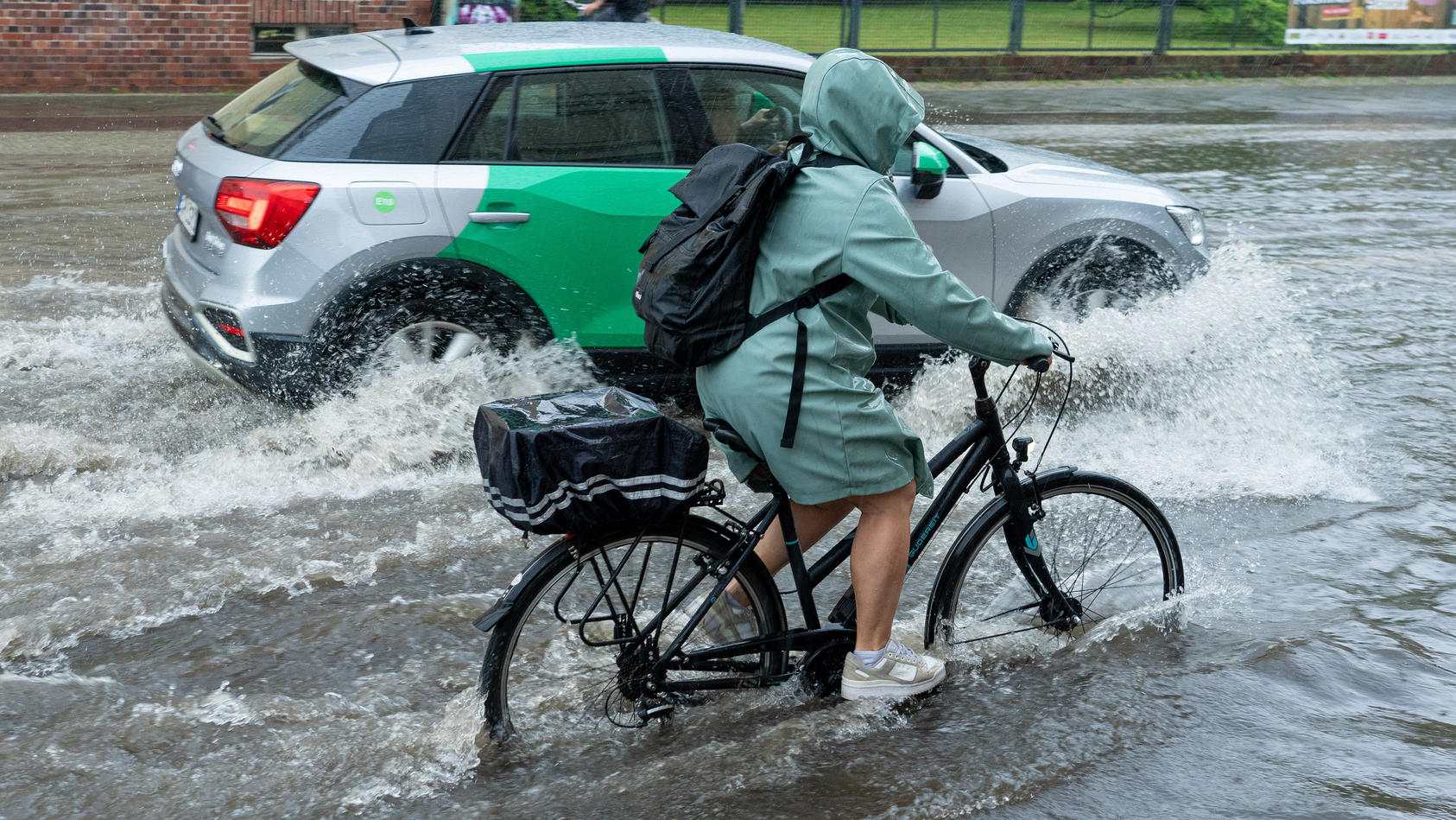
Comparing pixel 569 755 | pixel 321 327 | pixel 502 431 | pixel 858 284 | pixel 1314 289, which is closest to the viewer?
pixel 502 431

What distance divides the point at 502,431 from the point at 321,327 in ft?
8.34

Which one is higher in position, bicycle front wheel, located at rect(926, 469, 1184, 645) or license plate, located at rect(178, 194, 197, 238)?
license plate, located at rect(178, 194, 197, 238)

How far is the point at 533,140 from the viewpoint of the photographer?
538cm

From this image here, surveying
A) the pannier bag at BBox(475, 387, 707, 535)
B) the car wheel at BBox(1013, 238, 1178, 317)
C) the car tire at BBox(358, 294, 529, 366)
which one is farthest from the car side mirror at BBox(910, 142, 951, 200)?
the pannier bag at BBox(475, 387, 707, 535)

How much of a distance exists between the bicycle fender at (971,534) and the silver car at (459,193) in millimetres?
2267

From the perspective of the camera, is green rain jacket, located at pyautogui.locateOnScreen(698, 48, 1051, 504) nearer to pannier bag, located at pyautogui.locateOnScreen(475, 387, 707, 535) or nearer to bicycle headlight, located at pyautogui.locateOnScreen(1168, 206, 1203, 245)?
pannier bag, located at pyautogui.locateOnScreen(475, 387, 707, 535)

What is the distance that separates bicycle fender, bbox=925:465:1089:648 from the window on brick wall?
45.8ft

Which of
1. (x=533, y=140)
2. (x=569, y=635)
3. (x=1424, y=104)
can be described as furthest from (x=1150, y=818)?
(x=1424, y=104)

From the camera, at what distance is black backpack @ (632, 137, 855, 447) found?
3.00 m

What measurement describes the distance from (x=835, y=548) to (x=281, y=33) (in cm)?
1433

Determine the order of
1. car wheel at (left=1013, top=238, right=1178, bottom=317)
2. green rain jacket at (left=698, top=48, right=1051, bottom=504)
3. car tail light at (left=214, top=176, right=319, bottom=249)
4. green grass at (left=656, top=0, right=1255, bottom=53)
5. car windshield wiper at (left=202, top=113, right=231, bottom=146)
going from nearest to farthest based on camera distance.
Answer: green rain jacket at (left=698, top=48, right=1051, bottom=504) → car tail light at (left=214, top=176, right=319, bottom=249) → car windshield wiper at (left=202, top=113, right=231, bottom=146) → car wheel at (left=1013, top=238, right=1178, bottom=317) → green grass at (left=656, top=0, right=1255, bottom=53)

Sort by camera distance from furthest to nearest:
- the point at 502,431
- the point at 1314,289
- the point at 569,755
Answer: the point at 1314,289 → the point at 569,755 → the point at 502,431

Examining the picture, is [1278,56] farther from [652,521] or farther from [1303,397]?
[652,521]

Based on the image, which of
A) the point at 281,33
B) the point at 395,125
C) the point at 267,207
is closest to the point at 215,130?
the point at 267,207
